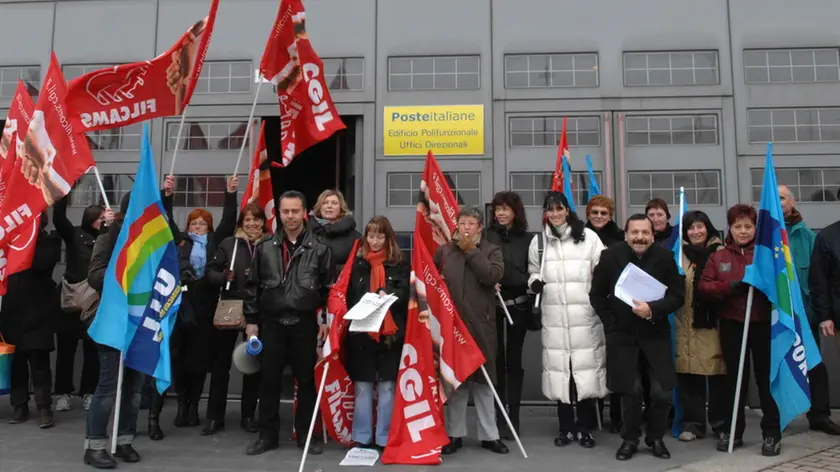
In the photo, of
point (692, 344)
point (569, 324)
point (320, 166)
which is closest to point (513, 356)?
point (569, 324)

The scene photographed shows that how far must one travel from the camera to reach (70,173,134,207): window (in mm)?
7250

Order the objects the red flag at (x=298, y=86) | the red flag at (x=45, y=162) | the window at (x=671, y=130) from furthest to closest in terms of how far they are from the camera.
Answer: the window at (x=671, y=130), the red flag at (x=298, y=86), the red flag at (x=45, y=162)

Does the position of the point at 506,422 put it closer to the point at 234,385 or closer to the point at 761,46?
the point at 234,385

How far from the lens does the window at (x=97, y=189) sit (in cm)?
725

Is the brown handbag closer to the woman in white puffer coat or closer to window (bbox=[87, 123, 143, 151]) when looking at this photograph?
the woman in white puffer coat

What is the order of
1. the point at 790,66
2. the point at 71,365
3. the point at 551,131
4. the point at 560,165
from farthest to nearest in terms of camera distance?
the point at 551,131 → the point at 790,66 → the point at 71,365 → the point at 560,165

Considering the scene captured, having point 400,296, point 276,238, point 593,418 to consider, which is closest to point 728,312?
point 593,418

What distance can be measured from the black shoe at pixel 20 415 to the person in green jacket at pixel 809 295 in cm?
709

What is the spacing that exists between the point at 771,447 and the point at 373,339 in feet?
10.1

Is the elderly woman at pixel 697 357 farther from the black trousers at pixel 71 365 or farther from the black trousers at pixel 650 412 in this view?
the black trousers at pixel 71 365

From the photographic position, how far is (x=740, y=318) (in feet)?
15.5

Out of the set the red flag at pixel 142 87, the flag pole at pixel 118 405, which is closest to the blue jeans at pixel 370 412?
the flag pole at pixel 118 405

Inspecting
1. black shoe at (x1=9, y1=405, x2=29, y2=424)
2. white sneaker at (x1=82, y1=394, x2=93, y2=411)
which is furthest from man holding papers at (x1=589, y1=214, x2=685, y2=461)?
black shoe at (x1=9, y1=405, x2=29, y2=424)

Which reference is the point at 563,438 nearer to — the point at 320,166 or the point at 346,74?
the point at 346,74
